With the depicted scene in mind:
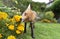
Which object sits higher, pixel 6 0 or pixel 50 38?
pixel 6 0

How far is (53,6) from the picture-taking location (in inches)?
557

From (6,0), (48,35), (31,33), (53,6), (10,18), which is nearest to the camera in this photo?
(10,18)

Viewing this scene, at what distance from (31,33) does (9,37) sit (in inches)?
40.3

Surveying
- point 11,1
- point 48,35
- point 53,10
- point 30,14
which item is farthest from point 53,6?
point 30,14

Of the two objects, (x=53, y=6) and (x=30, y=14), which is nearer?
(x=30, y=14)

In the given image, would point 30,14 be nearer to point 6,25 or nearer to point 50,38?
point 6,25

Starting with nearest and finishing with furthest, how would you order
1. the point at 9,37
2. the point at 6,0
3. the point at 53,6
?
1. the point at 9,37
2. the point at 6,0
3. the point at 53,6

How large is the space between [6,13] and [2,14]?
13.5 inches

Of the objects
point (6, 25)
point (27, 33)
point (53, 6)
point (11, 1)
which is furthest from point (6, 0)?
point (53, 6)

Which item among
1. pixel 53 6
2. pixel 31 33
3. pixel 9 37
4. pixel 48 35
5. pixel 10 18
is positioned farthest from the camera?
pixel 53 6

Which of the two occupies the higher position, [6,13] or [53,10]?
[6,13]

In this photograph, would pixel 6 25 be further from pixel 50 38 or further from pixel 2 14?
pixel 50 38

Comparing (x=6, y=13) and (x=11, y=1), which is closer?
(x=6, y=13)

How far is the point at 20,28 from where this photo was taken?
525 centimetres
